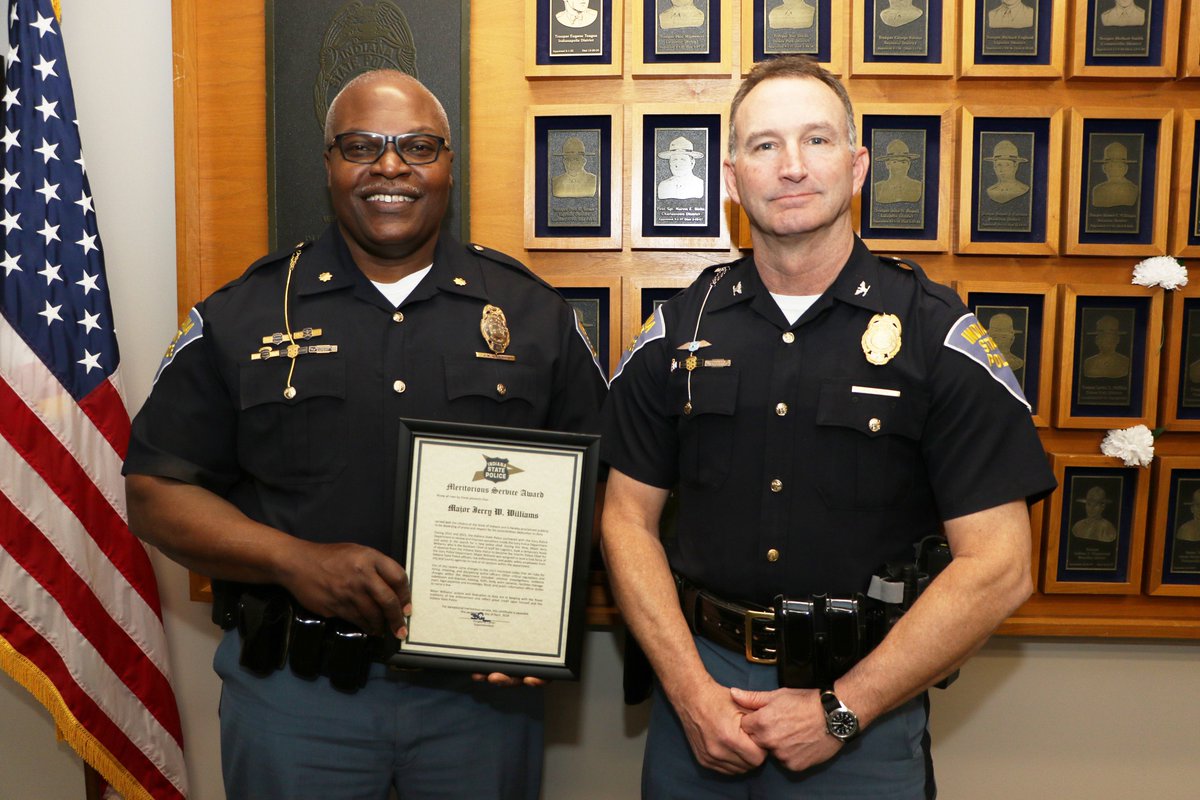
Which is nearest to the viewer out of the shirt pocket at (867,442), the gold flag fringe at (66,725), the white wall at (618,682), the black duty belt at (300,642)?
the shirt pocket at (867,442)

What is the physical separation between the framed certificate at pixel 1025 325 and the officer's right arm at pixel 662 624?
1.15 metres

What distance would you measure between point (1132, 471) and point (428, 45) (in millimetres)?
2264

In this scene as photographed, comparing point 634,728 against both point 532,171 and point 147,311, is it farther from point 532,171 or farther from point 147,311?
point 147,311

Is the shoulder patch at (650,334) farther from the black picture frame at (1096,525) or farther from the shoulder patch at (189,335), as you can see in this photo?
the black picture frame at (1096,525)

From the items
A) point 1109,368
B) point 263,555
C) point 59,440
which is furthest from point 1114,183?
point 59,440

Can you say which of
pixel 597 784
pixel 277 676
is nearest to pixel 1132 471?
pixel 597 784

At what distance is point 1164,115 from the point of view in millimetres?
2266

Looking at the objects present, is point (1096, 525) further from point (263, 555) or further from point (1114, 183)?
point (263, 555)

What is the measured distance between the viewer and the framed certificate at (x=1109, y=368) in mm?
2328

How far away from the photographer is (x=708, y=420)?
66.9 inches

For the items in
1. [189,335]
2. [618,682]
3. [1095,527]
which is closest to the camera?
[189,335]

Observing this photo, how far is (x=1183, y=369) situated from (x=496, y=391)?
1.89 meters

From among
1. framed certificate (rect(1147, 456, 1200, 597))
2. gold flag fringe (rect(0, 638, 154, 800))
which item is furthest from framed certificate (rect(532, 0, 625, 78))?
gold flag fringe (rect(0, 638, 154, 800))

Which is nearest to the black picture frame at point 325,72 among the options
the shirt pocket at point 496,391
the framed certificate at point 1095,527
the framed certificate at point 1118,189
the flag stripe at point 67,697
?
the shirt pocket at point 496,391
